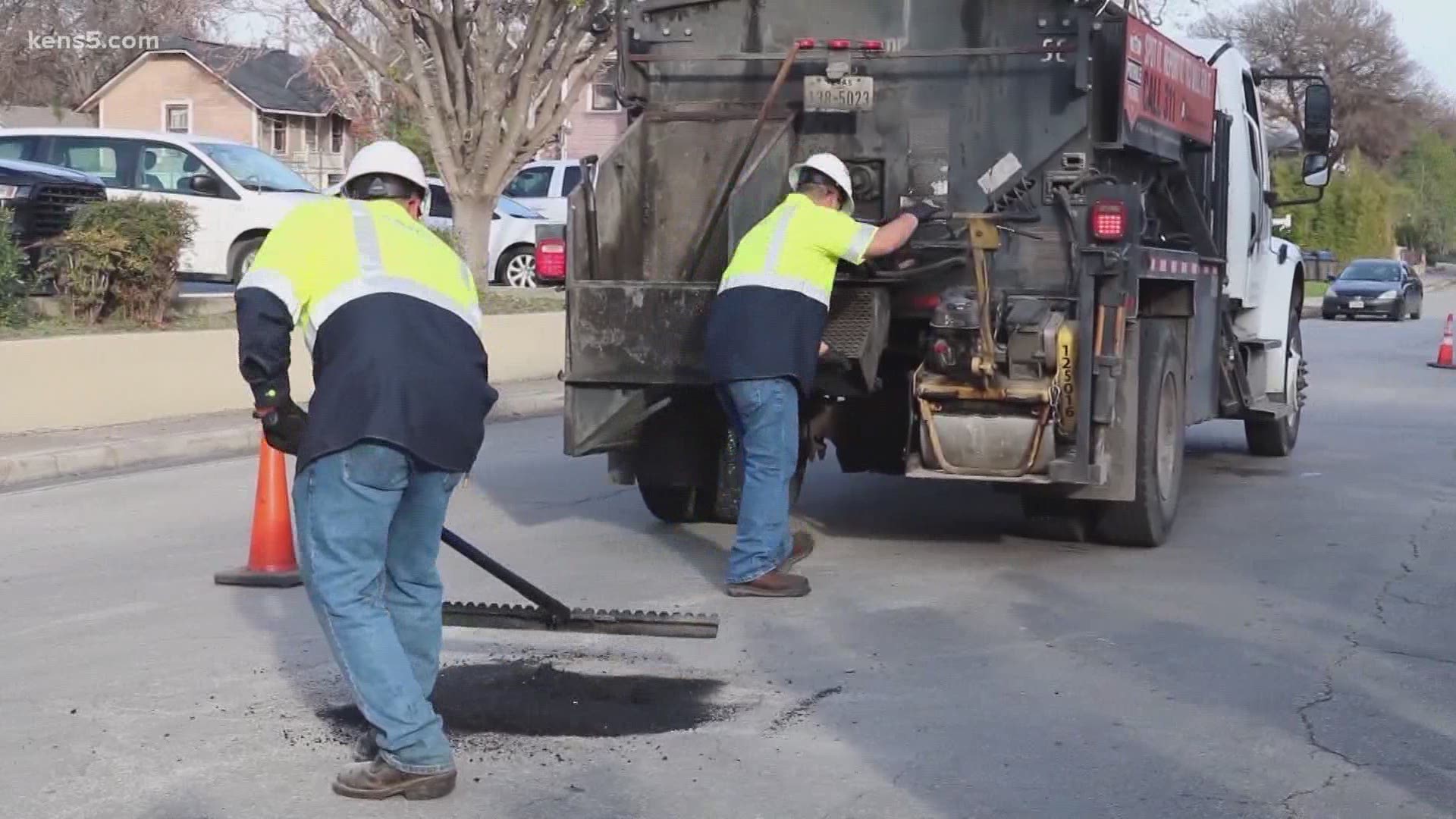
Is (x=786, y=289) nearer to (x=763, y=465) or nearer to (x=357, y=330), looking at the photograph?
(x=763, y=465)

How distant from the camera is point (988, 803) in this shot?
5.29 metres

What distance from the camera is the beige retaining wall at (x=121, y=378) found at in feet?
42.8

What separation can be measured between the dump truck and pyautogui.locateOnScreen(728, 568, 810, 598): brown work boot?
811 mm

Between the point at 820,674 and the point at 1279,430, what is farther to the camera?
the point at 1279,430

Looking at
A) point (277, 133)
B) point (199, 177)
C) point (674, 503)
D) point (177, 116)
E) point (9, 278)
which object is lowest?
point (674, 503)

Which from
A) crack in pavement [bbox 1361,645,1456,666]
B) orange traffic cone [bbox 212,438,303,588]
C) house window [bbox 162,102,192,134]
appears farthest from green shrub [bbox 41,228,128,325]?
house window [bbox 162,102,192,134]

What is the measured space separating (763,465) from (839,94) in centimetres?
195

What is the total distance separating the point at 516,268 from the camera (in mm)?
23531

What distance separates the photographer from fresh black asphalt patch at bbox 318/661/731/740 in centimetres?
604

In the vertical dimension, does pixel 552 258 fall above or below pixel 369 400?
above

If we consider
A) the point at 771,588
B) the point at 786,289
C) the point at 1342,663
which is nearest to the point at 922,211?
the point at 786,289

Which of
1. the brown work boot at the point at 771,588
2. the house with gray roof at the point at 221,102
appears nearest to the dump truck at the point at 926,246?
the brown work boot at the point at 771,588

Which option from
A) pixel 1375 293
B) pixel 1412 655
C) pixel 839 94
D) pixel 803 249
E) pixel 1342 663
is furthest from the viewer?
pixel 1375 293

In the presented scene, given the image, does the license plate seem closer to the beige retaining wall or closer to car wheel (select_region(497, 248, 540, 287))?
the beige retaining wall
